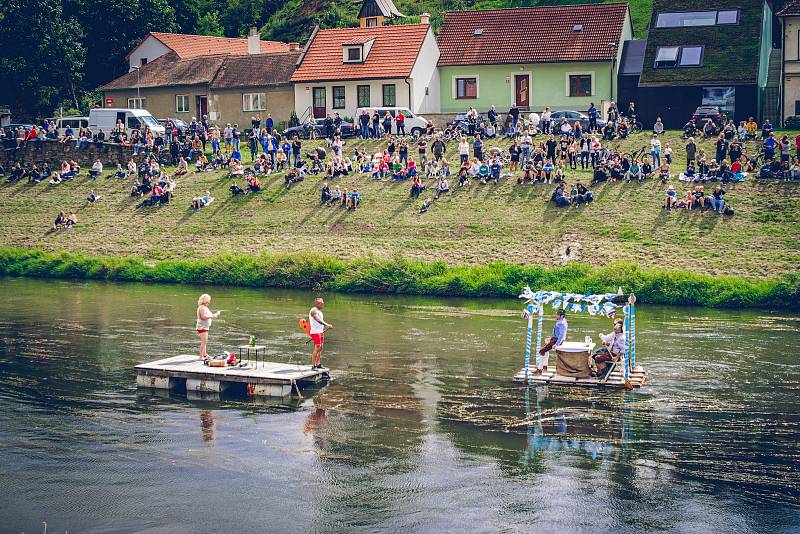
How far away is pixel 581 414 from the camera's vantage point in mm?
24938

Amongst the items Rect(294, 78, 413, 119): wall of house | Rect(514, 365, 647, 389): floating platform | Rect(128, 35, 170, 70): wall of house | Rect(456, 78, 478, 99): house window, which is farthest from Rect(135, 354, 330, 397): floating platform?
Rect(128, 35, 170, 70): wall of house

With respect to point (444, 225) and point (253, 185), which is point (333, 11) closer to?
point (253, 185)

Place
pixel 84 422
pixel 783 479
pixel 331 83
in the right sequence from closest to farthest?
1. pixel 783 479
2. pixel 84 422
3. pixel 331 83

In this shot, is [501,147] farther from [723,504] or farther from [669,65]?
[723,504]

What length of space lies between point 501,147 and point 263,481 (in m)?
36.9

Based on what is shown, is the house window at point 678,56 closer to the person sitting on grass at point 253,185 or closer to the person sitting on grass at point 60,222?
the person sitting on grass at point 253,185

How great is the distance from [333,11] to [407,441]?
69.2 meters

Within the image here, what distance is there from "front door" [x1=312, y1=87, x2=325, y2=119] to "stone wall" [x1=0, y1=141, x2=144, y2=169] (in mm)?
11584

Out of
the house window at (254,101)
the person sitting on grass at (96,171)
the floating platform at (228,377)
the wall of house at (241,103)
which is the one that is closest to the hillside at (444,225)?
the person sitting on grass at (96,171)

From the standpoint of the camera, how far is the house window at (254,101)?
7075cm

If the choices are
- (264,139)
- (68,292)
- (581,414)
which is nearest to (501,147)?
(264,139)

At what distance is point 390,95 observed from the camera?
6625 cm

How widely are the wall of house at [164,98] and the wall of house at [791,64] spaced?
110 feet

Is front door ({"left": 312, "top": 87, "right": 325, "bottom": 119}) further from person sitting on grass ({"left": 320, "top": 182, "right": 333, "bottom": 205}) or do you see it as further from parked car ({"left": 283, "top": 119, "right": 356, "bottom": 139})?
person sitting on grass ({"left": 320, "top": 182, "right": 333, "bottom": 205})
